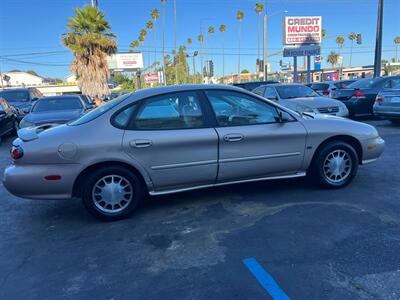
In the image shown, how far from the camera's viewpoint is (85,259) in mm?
3383

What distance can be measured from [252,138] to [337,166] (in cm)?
133

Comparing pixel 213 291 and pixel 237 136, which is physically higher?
pixel 237 136

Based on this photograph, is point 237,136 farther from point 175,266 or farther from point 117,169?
point 175,266

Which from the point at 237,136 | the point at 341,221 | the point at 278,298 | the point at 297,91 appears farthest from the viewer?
the point at 297,91

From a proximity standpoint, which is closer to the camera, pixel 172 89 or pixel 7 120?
pixel 172 89

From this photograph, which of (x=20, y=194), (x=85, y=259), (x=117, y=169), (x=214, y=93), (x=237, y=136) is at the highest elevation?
(x=214, y=93)

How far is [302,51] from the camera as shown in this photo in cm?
3066

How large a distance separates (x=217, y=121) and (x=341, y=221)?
1.81 m

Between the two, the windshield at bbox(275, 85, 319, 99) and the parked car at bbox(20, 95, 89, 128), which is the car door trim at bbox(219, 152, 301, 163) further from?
the windshield at bbox(275, 85, 319, 99)

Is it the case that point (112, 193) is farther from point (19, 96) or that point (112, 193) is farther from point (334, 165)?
point (19, 96)

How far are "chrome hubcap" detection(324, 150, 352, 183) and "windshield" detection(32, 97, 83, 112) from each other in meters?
7.59

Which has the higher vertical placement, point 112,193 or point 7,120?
point 7,120

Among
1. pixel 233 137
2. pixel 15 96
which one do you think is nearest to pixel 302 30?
pixel 15 96

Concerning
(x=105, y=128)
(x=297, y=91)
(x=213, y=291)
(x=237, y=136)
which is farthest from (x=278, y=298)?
(x=297, y=91)
